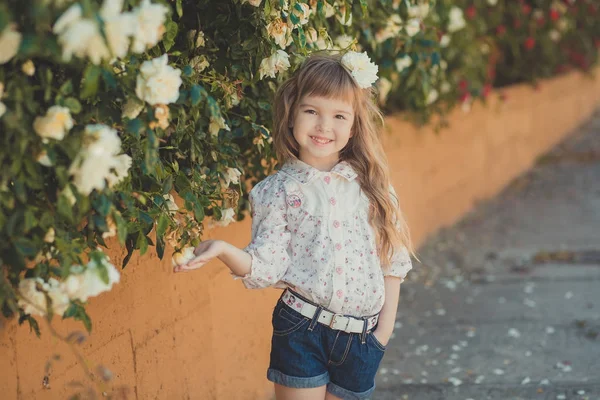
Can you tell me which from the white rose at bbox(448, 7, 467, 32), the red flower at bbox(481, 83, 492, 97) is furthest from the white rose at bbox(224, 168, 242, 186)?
the red flower at bbox(481, 83, 492, 97)

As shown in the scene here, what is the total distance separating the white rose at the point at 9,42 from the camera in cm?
162

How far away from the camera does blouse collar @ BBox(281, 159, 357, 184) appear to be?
2.46 metres

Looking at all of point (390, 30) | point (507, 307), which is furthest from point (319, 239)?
point (507, 307)

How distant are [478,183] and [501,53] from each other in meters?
1.32

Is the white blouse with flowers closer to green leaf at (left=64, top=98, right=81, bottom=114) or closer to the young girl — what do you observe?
the young girl

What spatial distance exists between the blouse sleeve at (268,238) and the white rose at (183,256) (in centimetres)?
14

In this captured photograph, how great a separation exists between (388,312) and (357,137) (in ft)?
1.62

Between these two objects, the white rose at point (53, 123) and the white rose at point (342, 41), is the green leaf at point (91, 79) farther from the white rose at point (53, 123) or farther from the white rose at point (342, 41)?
the white rose at point (342, 41)

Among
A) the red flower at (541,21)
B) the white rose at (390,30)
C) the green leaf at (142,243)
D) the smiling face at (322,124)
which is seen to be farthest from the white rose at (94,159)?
the red flower at (541,21)

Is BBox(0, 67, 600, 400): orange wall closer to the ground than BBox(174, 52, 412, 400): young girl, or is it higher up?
closer to the ground

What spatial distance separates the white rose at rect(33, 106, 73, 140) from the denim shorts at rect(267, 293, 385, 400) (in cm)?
90

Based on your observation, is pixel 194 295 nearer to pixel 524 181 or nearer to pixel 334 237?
pixel 334 237

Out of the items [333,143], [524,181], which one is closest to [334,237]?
[333,143]

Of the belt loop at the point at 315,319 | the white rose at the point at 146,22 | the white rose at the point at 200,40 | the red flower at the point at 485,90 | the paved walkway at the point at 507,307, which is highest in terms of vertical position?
the white rose at the point at 146,22
